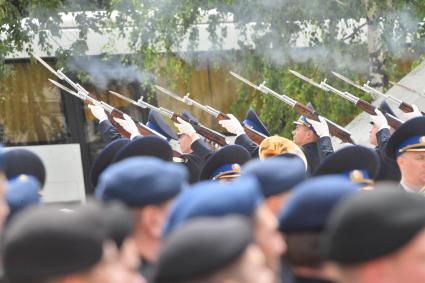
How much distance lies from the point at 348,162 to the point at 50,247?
8.96 ft

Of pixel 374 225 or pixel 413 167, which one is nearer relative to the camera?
pixel 374 225

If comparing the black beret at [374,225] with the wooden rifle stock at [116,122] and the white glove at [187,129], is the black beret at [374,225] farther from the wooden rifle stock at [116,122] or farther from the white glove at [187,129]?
the wooden rifle stock at [116,122]

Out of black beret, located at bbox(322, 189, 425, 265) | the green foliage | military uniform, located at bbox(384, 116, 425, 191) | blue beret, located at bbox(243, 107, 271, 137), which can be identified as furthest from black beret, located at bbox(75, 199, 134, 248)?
the green foliage

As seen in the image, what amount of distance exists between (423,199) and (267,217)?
0.47m

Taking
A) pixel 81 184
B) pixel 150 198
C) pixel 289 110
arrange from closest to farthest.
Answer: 1. pixel 150 198
2. pixel 289 110
3. pixel 81 184

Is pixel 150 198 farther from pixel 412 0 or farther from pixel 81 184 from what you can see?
pixel 81 184

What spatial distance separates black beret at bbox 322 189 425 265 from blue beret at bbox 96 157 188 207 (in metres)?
0.85

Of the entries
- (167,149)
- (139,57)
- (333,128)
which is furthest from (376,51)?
(167,149)

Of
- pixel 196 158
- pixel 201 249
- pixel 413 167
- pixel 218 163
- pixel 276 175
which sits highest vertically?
pixel 201 249

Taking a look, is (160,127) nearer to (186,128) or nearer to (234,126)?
(186,128)

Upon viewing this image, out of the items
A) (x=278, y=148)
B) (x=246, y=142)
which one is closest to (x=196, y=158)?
(x=246, y=142)

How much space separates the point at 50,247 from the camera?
10.3ft

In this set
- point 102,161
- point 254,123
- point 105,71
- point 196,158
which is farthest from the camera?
point 105,71

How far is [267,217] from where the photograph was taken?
366 cm
